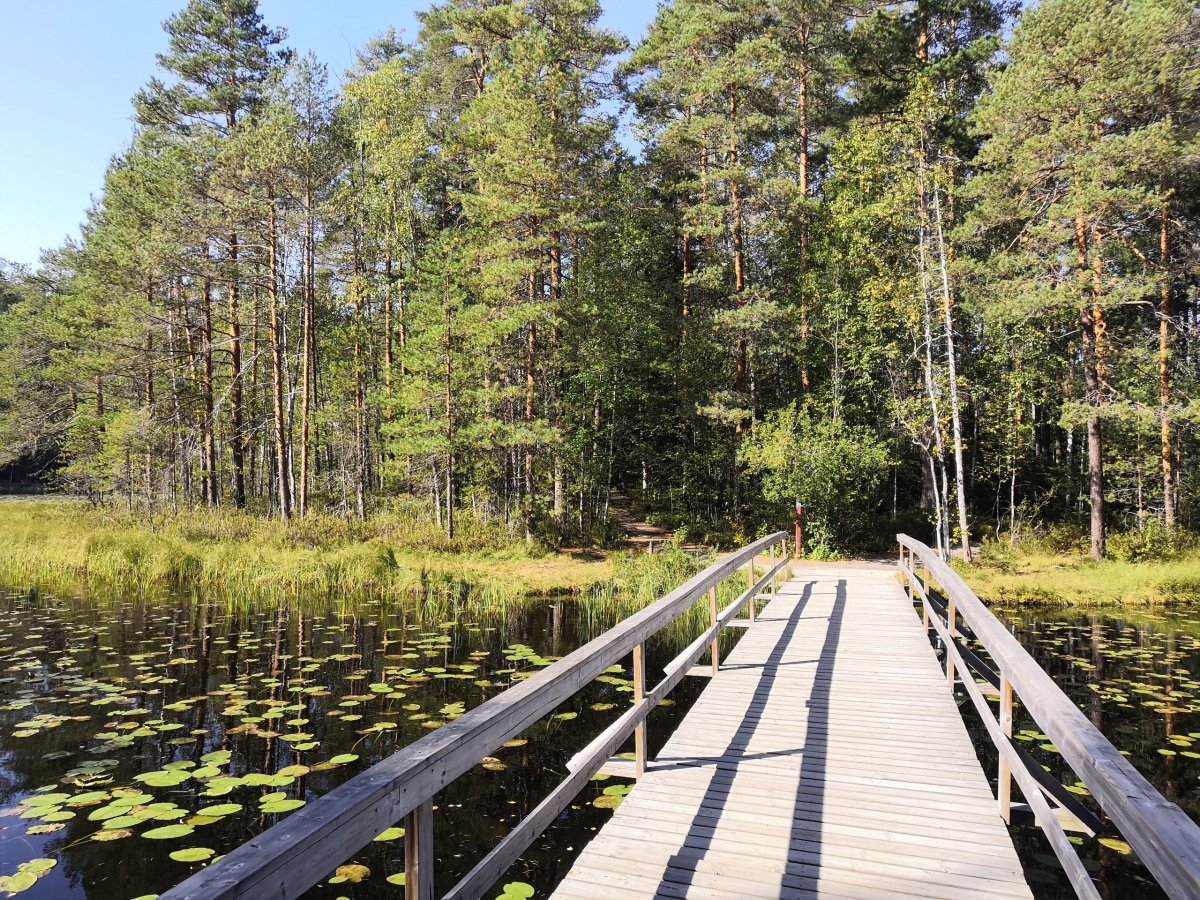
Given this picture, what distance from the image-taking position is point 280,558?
1520 centimetres

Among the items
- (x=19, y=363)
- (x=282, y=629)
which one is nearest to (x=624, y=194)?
(x=282, y=629)

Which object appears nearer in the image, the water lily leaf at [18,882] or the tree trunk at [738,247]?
the water lily leaf at [18,882]

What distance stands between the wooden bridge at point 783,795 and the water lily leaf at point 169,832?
2633mm

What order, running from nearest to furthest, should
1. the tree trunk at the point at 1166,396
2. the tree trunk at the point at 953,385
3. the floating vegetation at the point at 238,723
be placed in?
the floating vegetation at the point at 238,723
the tree trunk at the point at 1166,396
the tree trunk at the point at 953,385

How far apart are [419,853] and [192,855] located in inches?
131

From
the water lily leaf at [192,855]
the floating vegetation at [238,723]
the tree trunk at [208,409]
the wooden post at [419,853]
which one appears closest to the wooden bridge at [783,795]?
the wooden post at [419,853]

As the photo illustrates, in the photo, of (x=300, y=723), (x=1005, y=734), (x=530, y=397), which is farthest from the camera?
(x=530, y=397)

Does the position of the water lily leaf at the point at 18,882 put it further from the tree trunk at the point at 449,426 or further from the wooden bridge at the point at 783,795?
the tree trunk at the point at 449,426

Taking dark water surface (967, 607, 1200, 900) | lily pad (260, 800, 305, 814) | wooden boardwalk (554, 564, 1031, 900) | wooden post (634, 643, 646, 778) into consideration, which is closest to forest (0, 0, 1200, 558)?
dark water surface (967, 607, 1200, 900)

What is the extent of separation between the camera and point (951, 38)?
22.2m

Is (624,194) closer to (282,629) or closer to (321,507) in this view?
(321,507)

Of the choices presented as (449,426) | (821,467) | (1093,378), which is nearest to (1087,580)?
(1093,378)

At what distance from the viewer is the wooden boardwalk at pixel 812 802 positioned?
3.01 m

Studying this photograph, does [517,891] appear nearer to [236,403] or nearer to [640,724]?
[640,724]
